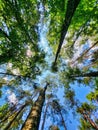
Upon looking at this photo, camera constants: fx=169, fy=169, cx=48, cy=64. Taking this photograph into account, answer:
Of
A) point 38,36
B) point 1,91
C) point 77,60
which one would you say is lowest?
point 1,91

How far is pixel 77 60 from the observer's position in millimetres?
16203

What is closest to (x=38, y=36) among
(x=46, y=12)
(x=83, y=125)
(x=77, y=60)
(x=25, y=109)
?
(x=46, y=12)

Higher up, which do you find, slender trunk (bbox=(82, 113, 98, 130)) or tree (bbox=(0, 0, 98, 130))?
tree (bbox=(0, 0, 98, 130))

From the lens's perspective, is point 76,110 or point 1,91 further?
point 76,110

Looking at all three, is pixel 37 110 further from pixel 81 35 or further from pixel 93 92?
pixel 81 35

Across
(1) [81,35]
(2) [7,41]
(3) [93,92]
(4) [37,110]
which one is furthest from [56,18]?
(4) [37,110]

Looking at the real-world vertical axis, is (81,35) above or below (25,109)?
above

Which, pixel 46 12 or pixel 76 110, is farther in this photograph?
pixel 76 110

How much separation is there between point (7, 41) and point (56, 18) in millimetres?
5626

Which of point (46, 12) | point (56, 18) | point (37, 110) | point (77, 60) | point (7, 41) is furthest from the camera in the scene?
point (77, 60)

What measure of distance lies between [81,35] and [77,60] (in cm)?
247

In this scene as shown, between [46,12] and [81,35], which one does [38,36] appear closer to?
[46,12]

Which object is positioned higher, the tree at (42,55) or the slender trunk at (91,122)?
the tree at (42,55)

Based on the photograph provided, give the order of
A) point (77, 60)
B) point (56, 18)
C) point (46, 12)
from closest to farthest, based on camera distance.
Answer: point (46, 12)
point (56, 18)
point (77, 60)
